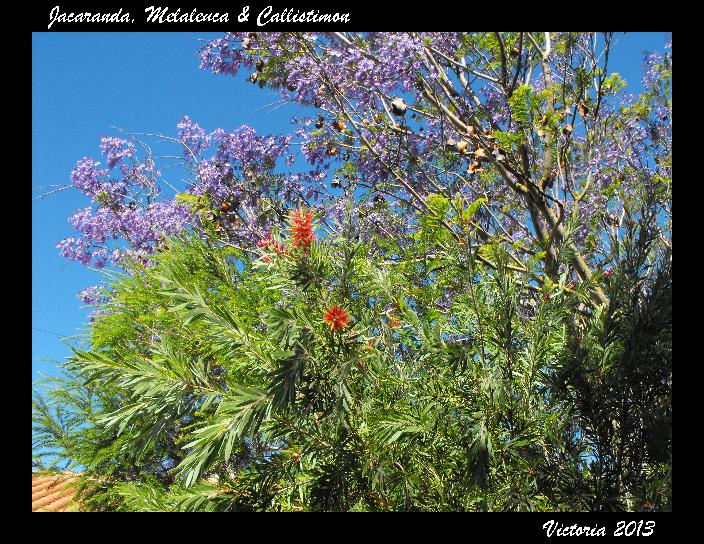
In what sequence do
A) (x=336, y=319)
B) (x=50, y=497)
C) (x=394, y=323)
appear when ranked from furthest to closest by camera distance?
1. (x=50, y=497)
2. (x=394, y=323)
3. (x=336, y=319)

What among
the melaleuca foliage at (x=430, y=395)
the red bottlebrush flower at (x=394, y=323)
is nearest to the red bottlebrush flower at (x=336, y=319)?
the melaleuca foliage at (x=430, y=395)

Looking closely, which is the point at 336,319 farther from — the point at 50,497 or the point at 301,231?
the point at 50,497

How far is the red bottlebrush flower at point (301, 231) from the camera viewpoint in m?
2.65

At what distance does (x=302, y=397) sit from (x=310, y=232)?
28.1 inches

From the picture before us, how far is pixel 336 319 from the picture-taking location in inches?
100

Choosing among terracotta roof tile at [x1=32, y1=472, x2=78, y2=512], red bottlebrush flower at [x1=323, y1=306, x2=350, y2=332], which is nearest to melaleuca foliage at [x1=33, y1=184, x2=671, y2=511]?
red bottlebrush flower at [x1=323, y1=306, x2=350, y2=332]

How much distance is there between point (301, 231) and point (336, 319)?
419 millimetres

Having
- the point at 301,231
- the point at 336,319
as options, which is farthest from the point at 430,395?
the point at 301,231

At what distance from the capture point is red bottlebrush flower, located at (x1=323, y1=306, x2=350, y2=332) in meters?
2.54

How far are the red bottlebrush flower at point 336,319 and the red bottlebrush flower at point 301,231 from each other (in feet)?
1.07
